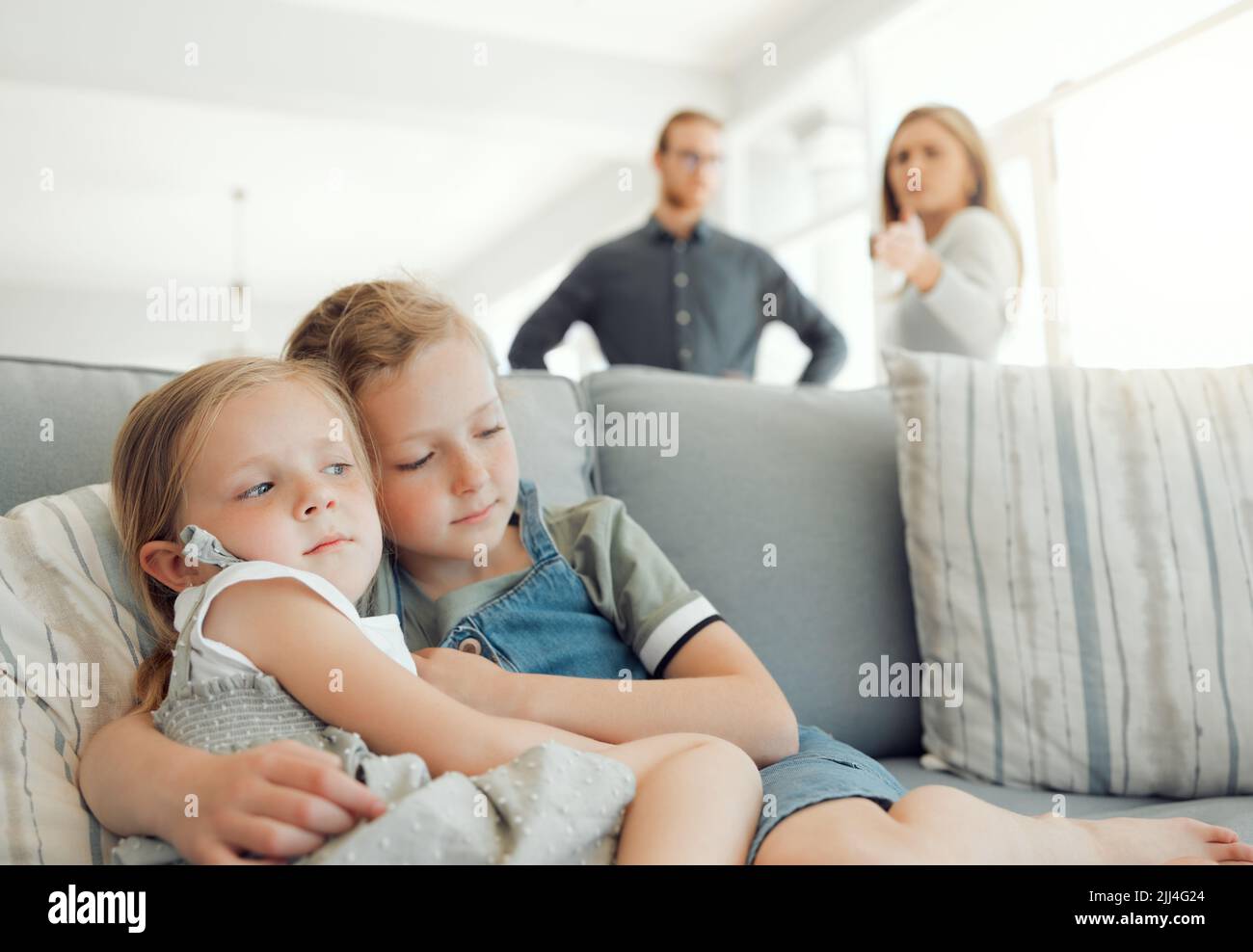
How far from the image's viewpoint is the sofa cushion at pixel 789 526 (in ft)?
3.96

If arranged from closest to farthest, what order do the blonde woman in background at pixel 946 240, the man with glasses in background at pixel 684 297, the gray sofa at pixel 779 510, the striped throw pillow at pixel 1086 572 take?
the striped throw pillow at pixel 1086 572 < the gray sofa at pixel 779 510 < the blonde woman in background at pixel 946 240 < the man with glasses in background at pixel 684 297

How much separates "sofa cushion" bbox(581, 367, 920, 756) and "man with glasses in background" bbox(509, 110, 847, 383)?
1911mm

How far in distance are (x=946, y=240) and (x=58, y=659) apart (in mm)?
2220

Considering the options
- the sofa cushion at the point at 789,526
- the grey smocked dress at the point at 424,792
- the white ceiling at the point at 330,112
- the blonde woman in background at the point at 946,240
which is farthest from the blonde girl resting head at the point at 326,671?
the white ceiling at the point at 330,112

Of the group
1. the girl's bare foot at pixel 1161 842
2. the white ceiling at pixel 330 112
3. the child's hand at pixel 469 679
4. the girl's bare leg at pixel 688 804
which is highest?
the white ceiling at pixel 330 112

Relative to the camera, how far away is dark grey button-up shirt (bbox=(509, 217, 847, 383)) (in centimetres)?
323

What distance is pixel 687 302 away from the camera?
332 cm

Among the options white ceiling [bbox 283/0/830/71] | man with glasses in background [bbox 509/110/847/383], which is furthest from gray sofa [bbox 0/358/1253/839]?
white ceiling [bbox 283/0/830/71]

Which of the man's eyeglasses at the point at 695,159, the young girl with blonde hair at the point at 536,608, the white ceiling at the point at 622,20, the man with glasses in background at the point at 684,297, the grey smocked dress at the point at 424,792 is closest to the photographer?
the grey smocked dress at the point at 424,792

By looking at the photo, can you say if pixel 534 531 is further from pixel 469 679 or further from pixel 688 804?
pixel 688 804

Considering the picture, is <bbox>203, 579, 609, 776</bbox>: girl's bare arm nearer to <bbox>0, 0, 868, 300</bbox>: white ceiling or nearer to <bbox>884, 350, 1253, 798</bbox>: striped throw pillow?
<bbox>884, 350, 1253, 798</bbox>: striped throw pillow

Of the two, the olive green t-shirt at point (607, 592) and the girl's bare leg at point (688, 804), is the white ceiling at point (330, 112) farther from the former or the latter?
the girl's bare leg at point (688, 804)

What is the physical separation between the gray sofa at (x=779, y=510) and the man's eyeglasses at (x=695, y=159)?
191 cm
